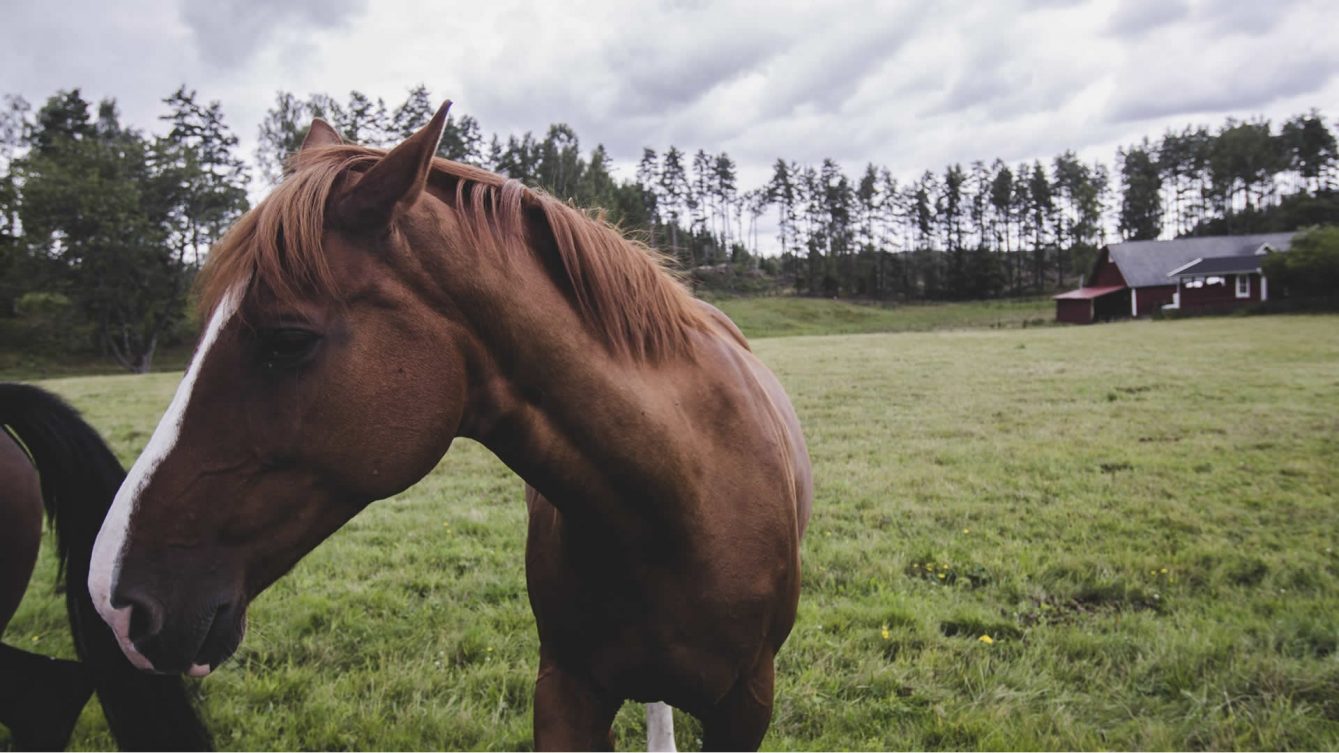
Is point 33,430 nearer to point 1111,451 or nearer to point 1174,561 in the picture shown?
point 1174,561

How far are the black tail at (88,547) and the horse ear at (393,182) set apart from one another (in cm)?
235

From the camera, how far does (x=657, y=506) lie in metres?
1.65

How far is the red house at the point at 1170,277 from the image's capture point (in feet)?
136

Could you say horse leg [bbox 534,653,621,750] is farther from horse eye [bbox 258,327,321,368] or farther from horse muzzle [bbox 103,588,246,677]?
horse eye [bbox 258,327,321,368]

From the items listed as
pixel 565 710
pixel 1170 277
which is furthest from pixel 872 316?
pixel 565 710

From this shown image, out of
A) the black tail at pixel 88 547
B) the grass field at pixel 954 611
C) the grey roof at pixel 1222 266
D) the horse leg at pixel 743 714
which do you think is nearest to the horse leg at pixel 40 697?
the black tail at pixel 88 547

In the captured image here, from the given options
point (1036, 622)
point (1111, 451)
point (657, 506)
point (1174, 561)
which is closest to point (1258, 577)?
point (1174, 561)

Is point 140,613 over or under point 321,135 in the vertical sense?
under

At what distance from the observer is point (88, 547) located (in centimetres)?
282

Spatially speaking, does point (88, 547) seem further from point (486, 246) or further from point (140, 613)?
point (486, 246)

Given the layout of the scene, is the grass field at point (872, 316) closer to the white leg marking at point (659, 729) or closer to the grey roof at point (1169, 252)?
the grey roof at point (1169, 252)

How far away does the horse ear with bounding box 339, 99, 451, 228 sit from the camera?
4.25 feet

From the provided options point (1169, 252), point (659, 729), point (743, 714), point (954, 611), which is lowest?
point (954, 611)

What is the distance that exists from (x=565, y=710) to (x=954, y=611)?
2892mm
